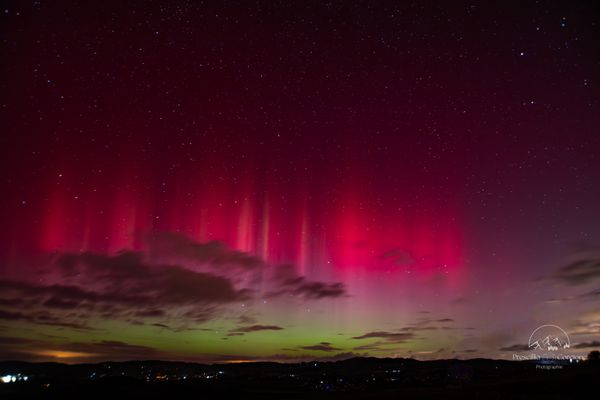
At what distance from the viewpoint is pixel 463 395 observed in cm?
4828

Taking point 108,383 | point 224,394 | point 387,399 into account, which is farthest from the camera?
point 108,383

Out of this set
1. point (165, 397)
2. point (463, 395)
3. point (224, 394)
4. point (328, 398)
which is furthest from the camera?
point (224, 394)

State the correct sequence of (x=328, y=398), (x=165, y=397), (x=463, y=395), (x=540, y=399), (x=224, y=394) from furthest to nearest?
1. (x=224, y=394)
2. (x=165, y=397)
3. (x=328, y=398)
4. (x=463, y=395)
5. (x=540, y=399)

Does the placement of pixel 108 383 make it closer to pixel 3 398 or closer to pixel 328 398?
pixel 3 398

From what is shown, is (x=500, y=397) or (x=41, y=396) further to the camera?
(x=41, y=396)

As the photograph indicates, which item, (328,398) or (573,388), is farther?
(328,398)

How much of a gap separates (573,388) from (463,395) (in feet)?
40.6

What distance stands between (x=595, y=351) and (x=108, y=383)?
117875 mm

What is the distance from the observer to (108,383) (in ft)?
256

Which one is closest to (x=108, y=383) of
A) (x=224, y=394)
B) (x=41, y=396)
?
(x=41, y=396)

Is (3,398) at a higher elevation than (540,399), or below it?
below

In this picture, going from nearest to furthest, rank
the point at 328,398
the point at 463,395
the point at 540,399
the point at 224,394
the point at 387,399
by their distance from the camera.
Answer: the point at 540,399 < the point at 463,395 < the point at 387,399 < the point at 328,398 < the point at 224,394

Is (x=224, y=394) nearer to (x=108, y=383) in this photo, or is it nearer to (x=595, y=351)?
(x=108, y=383)

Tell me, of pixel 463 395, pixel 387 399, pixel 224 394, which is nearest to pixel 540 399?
pixel 463 395
